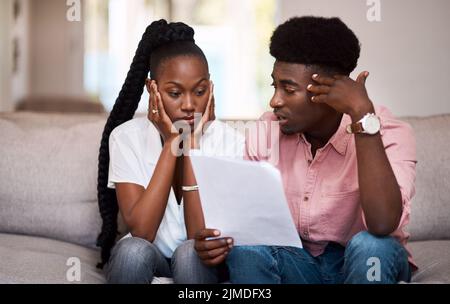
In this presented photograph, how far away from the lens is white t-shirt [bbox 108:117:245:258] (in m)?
1.68

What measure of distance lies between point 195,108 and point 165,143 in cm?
12

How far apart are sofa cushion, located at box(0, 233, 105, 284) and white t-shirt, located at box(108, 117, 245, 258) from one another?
0.22 meters

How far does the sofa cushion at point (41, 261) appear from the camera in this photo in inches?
62.0

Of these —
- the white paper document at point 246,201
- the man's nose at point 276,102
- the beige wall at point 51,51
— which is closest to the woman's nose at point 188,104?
the man's nose at point 276,102

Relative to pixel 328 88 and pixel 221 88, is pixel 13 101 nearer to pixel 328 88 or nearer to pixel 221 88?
pixel 221 88

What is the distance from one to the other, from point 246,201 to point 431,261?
0.69 m

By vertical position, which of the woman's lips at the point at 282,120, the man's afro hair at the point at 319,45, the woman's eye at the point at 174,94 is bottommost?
the woman's lips at the point at 282,120

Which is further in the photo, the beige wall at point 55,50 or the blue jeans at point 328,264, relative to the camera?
the beige wall at point 55,50

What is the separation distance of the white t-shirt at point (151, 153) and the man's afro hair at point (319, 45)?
30 cm

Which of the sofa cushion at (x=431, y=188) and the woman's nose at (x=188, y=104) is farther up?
the woman's nose at (x=188, y=104)

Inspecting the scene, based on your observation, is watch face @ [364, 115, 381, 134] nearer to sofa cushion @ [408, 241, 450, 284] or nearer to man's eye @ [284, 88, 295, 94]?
man's eye @ [284, 88, 295, 94]

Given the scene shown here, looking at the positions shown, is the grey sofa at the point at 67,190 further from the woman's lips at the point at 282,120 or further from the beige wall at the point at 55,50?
the beige wall at the point at 55,50

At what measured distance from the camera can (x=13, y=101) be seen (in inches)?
196
